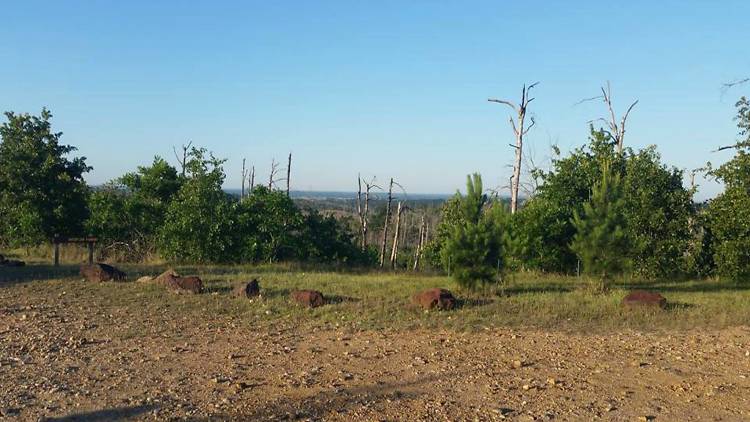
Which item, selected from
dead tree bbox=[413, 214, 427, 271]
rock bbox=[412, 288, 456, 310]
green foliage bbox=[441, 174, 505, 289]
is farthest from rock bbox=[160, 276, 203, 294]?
dead tree bbox=[413, 214, 427, 271]

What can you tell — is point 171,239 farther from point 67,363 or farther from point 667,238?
point 667,238

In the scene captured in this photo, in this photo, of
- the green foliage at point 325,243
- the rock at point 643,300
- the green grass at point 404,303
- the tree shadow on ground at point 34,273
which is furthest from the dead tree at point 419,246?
the rock at point 643,300

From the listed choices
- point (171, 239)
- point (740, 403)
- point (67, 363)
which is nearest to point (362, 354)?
point (67, 363)

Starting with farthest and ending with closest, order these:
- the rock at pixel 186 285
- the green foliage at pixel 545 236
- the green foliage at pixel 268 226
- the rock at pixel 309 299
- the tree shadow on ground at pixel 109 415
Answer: the green foliage at pixel 268 226
the green foliage at pixel 545 236
the rock at pixel 186 285
the rock at pixel 309 299
the tree shadow on ground at pixel 109 415

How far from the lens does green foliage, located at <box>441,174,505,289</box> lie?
12836mm

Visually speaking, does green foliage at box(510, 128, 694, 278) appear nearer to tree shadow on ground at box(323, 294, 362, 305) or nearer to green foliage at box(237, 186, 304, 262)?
tree shadow on ground at box(323, 294, 362, 305)

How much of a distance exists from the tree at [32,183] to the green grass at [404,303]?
3490 millimetres

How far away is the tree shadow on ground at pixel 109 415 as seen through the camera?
548 cm

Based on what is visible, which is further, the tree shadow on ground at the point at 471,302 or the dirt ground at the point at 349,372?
the tree shadow on ground at the point at 471,302

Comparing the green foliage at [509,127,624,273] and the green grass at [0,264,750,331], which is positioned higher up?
the green foliage at [509,127,624,273]

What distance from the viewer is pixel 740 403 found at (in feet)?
20.2

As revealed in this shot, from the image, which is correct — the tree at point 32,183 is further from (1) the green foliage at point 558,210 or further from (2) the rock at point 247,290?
(1) the green foliage at point 558,210

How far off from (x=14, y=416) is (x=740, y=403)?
21.5ft

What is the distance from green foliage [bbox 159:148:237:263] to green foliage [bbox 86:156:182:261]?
1.00 m
